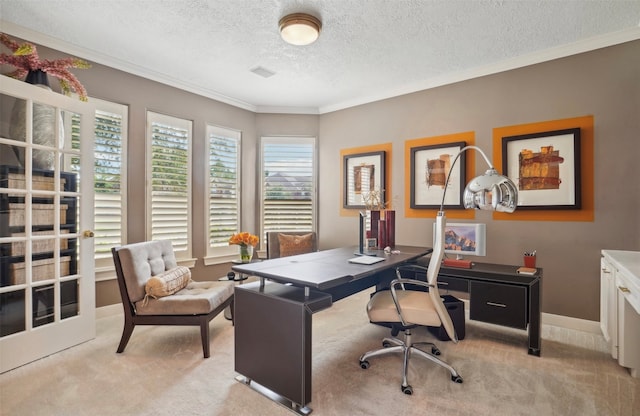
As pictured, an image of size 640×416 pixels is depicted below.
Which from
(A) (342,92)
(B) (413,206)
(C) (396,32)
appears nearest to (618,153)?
(B) (413,206)

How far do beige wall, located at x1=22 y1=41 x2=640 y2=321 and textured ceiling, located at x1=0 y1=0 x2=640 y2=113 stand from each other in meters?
0.18

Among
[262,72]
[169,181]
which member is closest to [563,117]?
[262,72]

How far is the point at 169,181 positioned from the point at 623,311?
461 cm

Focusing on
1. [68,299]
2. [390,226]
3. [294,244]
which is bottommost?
[68,299]

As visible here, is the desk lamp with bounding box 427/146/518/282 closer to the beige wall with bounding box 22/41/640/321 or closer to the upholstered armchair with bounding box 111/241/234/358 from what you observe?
the beige wall with bounding box 22/41/640/321

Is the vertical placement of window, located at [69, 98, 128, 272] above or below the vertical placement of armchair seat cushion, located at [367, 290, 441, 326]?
above

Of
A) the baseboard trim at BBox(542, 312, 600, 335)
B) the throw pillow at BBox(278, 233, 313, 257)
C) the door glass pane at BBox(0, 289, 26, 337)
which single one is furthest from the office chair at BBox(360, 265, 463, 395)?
the door glass pane at BBox(0, 289, 26, 337)

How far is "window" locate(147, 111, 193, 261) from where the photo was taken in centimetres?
397

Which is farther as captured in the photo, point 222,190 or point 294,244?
point 222,190

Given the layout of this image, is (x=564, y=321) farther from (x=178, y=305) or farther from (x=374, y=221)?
(x=178, y=305)

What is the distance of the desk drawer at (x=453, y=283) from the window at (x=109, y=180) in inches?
137

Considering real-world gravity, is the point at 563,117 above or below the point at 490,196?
above

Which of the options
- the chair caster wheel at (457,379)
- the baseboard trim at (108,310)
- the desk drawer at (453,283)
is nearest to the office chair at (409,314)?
the chair caster wheel at (457,379)

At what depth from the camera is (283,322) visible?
2.04 meters
